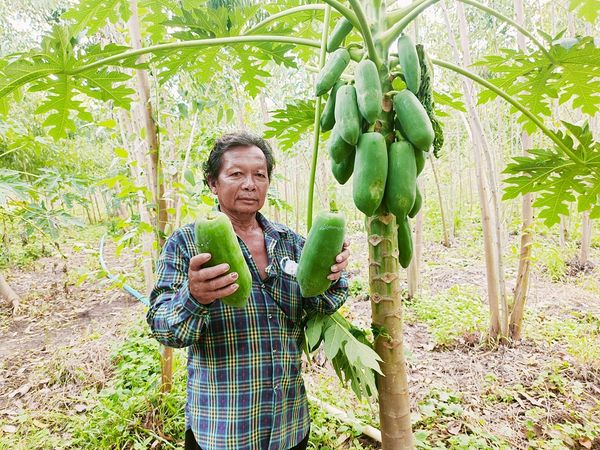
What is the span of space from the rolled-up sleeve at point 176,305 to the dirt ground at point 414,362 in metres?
1.19

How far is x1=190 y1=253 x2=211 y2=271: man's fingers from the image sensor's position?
99 cm

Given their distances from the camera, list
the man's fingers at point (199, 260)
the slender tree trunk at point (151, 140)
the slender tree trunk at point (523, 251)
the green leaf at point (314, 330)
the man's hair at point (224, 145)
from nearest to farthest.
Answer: the man's fingers at point (199, 260), the green leaf at point (314, 330), the man's hair at point (224, 145), the slender tree trunk at point (151, 140), the slender tree trunk at point (523, 251)

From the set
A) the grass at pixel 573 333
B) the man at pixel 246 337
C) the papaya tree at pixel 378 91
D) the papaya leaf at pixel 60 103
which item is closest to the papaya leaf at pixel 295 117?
the papaya tree at pixel 378 91

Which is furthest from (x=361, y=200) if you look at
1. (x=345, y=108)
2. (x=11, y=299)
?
(x=11, y=299)

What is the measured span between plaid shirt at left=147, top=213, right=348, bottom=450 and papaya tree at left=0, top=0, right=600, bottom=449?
0.61ft

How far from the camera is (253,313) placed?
59.3 inches

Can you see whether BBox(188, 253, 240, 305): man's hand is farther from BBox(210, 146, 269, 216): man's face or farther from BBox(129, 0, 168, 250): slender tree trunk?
BBox(129, 0, 168, 250): slender tree trunk

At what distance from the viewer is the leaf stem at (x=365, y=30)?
1.03 m

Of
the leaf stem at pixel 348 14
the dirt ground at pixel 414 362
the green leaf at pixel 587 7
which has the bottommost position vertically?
the dirt ground at pixel 414 362

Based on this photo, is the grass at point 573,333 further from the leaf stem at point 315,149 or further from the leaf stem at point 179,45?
the leaf stem at point 179,45

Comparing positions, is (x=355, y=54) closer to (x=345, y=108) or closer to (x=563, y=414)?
(x=345, y=108)

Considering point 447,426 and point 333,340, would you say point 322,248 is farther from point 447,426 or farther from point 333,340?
point 447,426

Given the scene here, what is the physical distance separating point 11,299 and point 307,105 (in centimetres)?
593

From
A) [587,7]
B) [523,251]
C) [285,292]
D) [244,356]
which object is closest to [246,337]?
[244,356]
